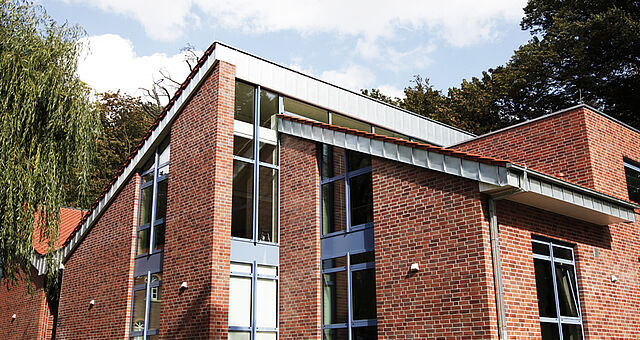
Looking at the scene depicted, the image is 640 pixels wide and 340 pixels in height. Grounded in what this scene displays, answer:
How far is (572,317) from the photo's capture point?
841 centimetres

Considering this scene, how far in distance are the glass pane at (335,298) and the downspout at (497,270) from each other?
2834 millimetres

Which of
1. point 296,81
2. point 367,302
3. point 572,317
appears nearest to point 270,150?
point 296,81

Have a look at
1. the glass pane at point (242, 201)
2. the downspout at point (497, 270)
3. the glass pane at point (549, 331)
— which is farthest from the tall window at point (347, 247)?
the glass pane at point (549, 331)

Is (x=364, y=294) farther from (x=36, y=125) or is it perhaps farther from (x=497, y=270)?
(x=36, y=125)

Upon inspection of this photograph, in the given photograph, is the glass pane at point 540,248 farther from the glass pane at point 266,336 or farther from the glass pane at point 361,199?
the glass pane at point 266,336

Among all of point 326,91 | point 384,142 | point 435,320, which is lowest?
point 435,320

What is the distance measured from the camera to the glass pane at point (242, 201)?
10430 mm

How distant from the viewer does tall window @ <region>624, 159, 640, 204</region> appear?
11.2m

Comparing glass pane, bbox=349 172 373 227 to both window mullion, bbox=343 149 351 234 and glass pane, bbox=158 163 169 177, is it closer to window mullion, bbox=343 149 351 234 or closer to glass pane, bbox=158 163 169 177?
window mullion, bbox=343 149 351 234

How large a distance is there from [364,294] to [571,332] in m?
3.11

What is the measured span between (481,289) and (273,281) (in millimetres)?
4362

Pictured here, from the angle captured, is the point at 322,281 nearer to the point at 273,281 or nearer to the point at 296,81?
the point at 273,281

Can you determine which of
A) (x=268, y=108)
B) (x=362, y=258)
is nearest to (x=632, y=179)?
(x=362, y=258)

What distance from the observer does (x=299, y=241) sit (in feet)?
34.0
